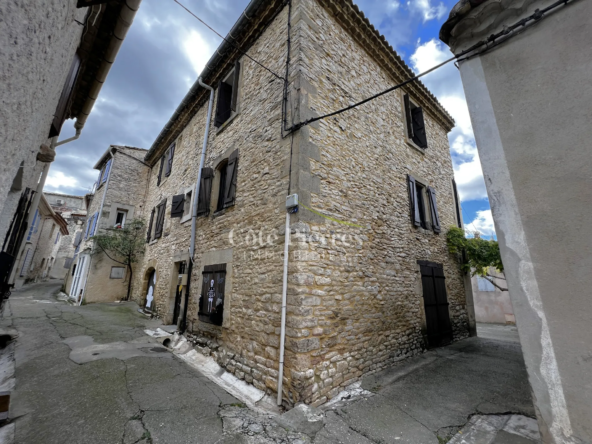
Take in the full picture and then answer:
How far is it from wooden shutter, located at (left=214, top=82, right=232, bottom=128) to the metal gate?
6325 millimetres

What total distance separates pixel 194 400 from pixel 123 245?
9.84 meters

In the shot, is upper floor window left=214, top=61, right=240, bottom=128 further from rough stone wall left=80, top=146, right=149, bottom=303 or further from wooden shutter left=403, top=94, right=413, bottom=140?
rough stone wall left=80, top=146, right=149, bottom=303

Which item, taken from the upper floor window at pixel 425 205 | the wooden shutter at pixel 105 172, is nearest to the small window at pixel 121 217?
the wooden shutter at pixel 105 172

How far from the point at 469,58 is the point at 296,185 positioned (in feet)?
8.46

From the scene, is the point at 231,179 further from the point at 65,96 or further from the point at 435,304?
the point at 435,304

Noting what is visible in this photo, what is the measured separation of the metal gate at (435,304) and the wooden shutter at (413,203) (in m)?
1.07

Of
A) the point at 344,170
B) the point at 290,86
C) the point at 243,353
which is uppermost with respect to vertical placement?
the point at 290,86

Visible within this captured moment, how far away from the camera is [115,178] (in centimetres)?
1235

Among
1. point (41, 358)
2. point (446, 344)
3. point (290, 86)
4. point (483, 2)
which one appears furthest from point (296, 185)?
point (446, 344)

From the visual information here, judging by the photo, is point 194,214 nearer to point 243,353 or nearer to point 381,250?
point 243,353

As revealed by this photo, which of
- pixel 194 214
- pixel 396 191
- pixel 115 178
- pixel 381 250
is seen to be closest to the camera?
pixel 381 250

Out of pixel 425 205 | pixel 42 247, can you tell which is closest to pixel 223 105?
pixel 425 205

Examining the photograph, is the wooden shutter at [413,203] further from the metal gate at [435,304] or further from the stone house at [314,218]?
the metal gate at [435,304]

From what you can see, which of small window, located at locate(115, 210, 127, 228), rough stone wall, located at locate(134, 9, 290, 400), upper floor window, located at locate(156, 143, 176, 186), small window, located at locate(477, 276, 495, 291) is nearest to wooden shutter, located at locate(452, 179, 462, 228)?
rough stone wall, located at locate(134, 9, 290, 400)
